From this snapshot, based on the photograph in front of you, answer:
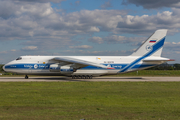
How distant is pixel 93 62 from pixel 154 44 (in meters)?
11.7

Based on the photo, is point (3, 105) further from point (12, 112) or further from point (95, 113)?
point (95, 113)

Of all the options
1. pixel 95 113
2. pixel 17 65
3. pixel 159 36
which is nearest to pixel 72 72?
pixel 17 65

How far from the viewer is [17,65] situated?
33594mm

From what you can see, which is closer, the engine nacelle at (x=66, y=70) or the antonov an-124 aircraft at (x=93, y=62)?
the engine nacelle at (x=66, y=70)

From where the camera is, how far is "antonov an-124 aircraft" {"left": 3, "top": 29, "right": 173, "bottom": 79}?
33188 millimetres

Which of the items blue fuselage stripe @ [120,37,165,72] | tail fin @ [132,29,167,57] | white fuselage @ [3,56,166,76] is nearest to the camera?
white fuselage @ [3,56,166,76]

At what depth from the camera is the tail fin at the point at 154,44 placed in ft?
115

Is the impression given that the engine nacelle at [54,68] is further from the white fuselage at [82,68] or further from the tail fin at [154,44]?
the tail fin at [154,44]

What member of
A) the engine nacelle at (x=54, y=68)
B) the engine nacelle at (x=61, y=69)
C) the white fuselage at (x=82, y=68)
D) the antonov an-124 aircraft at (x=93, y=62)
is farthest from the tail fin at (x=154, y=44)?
the engine nacelle at (x=54, y=68)

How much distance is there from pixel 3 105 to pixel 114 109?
662cm

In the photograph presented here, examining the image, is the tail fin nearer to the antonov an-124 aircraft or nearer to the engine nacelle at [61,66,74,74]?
the antonov an-124 aircraft

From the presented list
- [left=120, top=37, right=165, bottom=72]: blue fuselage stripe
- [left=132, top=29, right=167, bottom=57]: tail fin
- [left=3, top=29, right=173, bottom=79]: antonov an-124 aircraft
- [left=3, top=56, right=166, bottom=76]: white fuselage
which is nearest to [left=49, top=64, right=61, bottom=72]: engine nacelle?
[left=3, top=29, right=173, bottom=79]: antonov an-124 aircraft

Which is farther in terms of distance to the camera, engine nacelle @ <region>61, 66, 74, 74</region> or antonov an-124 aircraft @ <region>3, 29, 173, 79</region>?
antonov an-124 aircraft @ <region>3, 29, 173, 79</region>

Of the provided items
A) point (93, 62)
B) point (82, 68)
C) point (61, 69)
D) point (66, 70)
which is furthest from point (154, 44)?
point (61, 69)
